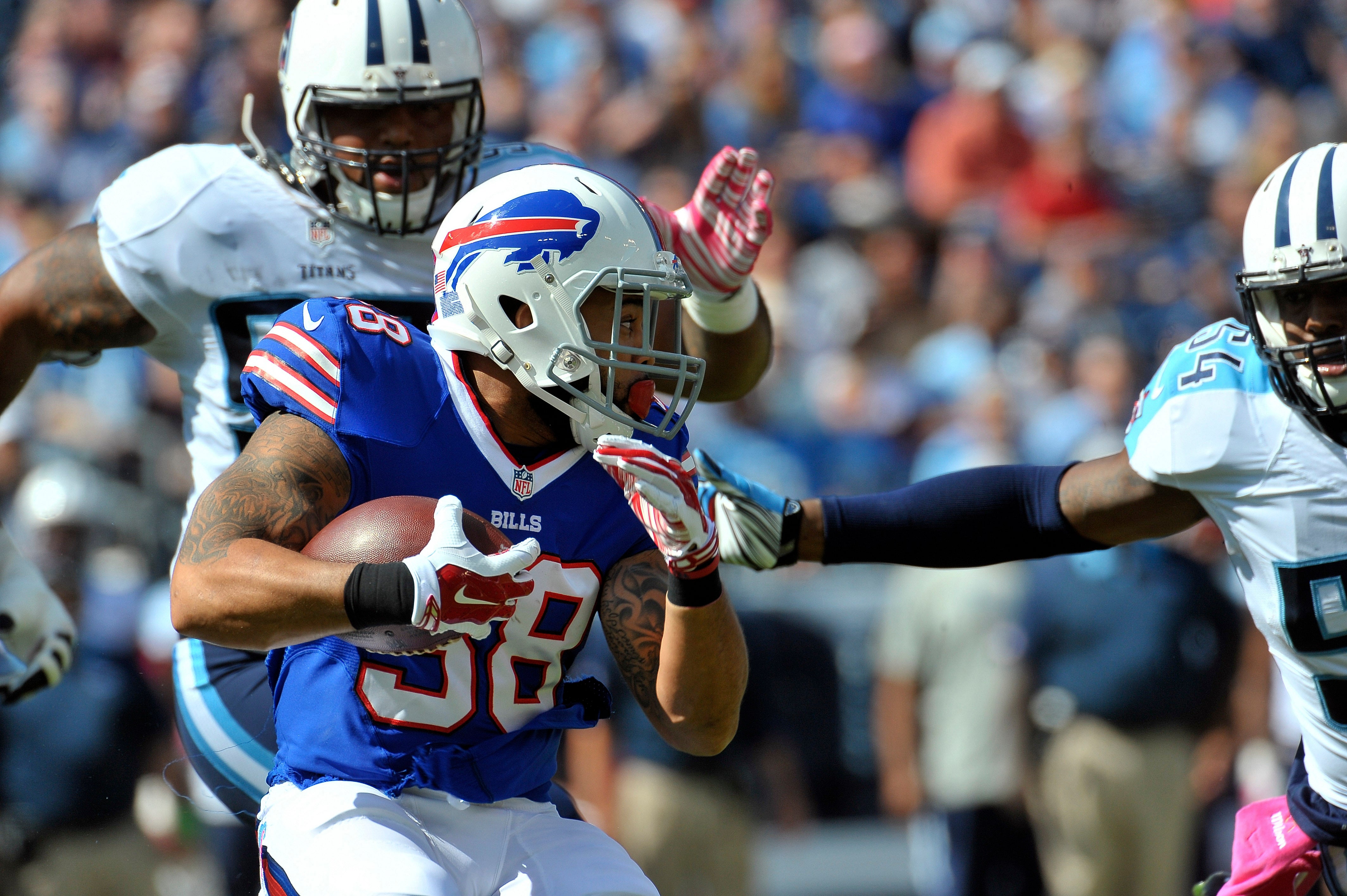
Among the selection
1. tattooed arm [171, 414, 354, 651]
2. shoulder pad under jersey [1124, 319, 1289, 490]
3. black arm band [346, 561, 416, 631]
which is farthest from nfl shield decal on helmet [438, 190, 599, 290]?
shoulder pad under jersey [1124, 319, 1289, 490]

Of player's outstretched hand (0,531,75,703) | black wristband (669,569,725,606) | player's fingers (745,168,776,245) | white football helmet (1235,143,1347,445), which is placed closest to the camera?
black wristband (669,569,725,606)

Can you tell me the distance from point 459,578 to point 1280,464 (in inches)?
67.1

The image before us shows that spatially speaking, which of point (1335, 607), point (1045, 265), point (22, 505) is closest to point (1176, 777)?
point (1045, 265)

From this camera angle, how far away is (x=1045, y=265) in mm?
8703

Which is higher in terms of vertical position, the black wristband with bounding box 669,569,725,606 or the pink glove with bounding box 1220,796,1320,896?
the black wristband with bounding box 669,569,725,606

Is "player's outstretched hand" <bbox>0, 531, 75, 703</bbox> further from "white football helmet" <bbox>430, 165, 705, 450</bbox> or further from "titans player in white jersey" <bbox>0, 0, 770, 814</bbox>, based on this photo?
"white football helmet" <bbox>430, 165, 705, 450</bbox>

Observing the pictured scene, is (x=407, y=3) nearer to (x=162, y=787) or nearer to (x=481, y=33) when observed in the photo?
(x=162, y=787)

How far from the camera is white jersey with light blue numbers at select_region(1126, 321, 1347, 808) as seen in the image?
10.4 feet

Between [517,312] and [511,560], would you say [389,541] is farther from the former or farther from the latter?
[517,312]

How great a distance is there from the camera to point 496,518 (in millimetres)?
2887

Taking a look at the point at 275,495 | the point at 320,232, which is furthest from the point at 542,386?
the point at 320,232

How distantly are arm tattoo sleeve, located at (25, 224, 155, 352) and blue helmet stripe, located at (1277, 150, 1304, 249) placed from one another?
2.46 metres

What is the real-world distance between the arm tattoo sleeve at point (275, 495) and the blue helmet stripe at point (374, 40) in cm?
120

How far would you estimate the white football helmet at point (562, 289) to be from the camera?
2873 mm
